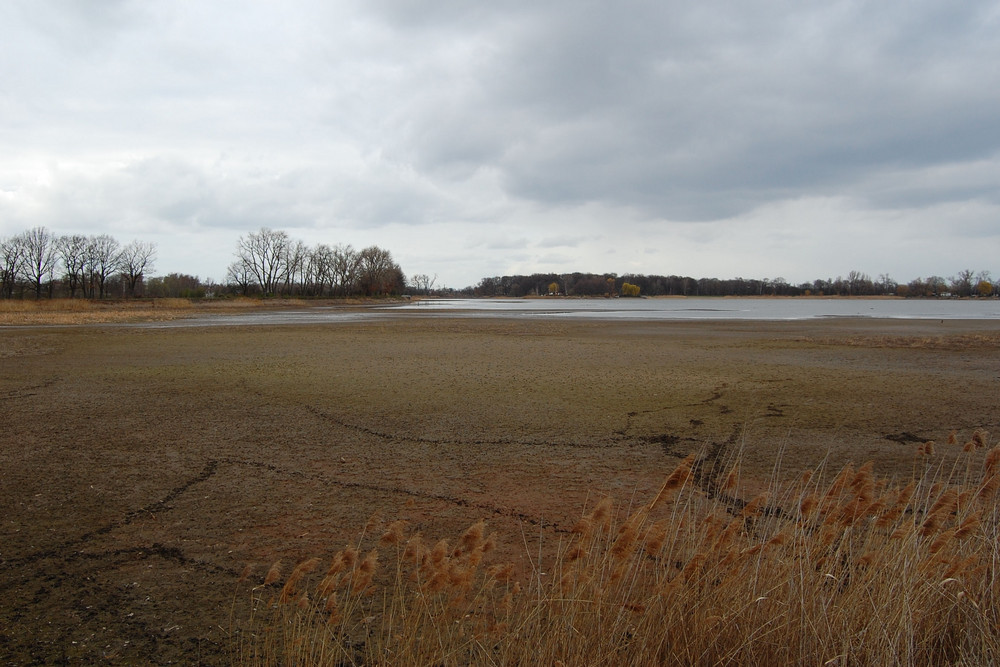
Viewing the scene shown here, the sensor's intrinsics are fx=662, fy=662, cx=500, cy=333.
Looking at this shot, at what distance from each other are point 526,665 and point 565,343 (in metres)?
22.9

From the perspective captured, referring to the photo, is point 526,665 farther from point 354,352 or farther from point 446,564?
point 354,352

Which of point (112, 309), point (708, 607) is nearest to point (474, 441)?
point (708, 607)

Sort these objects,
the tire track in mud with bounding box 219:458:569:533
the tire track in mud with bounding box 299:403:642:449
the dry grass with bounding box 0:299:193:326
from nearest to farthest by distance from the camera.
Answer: the tire track in mud with bounding box 219:458:569:533, the tire track in mud with bounding box 299:403:642:449, the dry grass with bounding box 0:299:193:326

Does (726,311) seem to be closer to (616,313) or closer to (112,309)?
(616,313)

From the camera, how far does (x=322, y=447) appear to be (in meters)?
8.92

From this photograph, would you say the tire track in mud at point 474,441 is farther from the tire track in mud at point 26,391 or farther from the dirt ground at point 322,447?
the tire track in mud at point 26,391

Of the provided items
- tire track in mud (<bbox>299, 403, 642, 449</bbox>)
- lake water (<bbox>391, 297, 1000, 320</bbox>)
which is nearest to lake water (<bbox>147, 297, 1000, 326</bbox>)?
lake water (<bbox>391, 297, 1000, 320</bbox>)

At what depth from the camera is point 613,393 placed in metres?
13.6

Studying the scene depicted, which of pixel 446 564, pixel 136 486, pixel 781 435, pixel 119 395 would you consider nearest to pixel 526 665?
pixel 446 564

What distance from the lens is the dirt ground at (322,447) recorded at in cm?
477

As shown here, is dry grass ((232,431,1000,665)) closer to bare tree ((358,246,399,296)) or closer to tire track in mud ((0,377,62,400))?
tire track in mud ((0,377,62,400))

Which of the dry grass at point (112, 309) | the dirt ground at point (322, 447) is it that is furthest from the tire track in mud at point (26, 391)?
the dry grass at point (112, 309)

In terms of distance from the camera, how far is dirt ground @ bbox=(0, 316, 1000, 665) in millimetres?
4770

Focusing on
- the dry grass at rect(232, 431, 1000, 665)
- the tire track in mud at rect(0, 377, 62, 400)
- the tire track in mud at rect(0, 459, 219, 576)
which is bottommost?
the tire track in mud at rect(0, 459, 219, 576)
